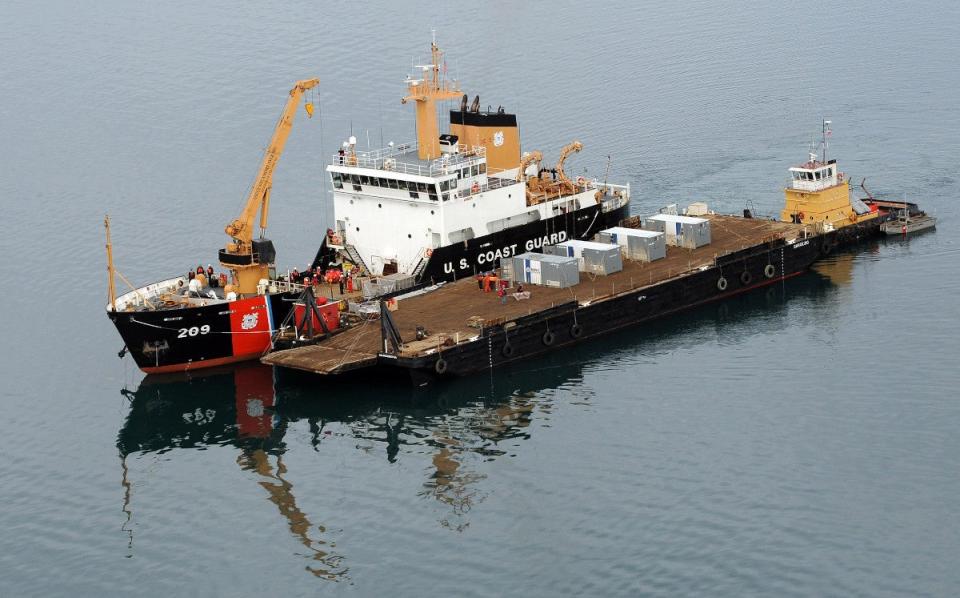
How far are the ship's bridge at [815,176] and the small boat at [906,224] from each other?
11.4 ft

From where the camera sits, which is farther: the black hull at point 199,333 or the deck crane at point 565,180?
the deck crane at point 565,180

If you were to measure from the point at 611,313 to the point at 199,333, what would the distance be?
17.6 meters

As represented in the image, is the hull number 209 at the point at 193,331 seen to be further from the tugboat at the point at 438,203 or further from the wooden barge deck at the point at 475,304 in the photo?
the tugboat at the point at 438,203

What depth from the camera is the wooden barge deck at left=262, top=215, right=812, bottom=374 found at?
6231 cm

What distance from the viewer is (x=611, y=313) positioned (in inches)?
2680

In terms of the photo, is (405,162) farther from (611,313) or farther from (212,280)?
(611,313)

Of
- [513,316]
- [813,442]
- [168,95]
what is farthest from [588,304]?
[168,95]

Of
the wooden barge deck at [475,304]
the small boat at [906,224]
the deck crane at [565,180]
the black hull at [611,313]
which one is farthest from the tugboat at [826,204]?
the deck crane at [565,180]

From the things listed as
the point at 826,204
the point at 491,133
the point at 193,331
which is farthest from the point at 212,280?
the point at 826,204

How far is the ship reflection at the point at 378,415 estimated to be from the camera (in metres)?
53.7

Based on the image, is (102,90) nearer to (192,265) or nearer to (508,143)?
(192,265)

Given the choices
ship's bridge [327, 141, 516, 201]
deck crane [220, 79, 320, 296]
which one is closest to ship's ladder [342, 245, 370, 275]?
ship's bridge [327, 141, 516, 201]

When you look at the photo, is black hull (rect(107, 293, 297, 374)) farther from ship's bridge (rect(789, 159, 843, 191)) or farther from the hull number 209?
ship's bridge (rect(789, 159, 843, 191))

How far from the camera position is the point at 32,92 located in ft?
375
